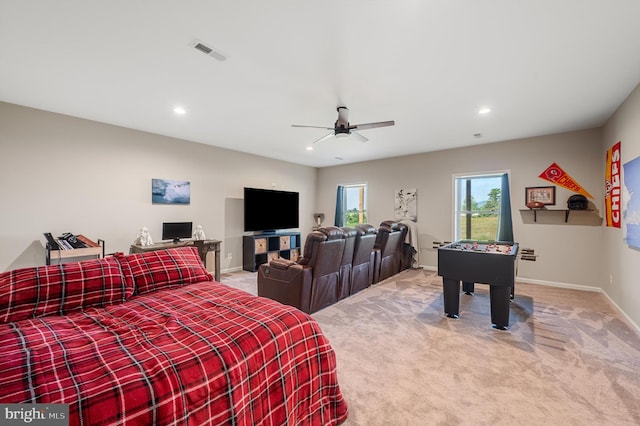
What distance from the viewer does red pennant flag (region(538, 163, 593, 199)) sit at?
449cm

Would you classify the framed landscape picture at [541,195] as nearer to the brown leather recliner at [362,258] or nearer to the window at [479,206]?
the window at [479,206]

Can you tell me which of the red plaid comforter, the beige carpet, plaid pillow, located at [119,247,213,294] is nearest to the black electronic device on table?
plaid pillow, located at [119,247,213,294]

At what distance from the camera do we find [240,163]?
6.11 metres

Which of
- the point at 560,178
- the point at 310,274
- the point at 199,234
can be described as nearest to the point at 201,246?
the point at 199,234

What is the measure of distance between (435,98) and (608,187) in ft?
9.93

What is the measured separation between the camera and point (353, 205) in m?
7.72

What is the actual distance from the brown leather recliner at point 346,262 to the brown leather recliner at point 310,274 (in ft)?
0.40

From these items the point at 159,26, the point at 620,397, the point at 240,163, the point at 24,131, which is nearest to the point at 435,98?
the point at 159,26

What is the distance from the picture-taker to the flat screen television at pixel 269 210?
5.99 metres

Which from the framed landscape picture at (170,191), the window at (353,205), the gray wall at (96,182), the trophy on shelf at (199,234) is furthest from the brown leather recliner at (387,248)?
the framed landscape picture at (170,191)

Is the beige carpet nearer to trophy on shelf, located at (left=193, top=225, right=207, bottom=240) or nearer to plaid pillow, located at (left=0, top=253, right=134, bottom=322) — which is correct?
plaid pillow, located at (left=0, top=253, right=134, bottom=322)

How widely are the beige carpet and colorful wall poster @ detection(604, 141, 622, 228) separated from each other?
1218 mm

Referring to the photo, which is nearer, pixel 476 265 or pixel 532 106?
pixel 476 265

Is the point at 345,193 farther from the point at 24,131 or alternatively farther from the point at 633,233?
the point at 24,131
